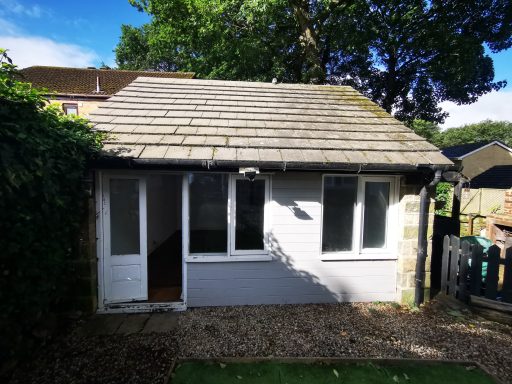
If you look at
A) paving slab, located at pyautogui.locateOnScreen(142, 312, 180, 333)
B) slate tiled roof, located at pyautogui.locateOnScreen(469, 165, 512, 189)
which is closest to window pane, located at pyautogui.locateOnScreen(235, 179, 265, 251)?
paving slab, located at pyautogui.locateOnScreen(142, 312, 180, 333)

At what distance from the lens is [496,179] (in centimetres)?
2216

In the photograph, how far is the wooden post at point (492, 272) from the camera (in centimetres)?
531

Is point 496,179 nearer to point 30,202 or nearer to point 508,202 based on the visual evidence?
point 508,202

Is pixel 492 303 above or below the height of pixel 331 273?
below

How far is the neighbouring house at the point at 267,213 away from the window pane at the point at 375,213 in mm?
20

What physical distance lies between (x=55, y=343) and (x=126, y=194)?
2525mm

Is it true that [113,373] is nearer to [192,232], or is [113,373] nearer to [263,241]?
[192,232]

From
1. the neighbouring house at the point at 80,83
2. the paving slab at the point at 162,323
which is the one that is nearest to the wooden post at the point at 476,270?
the paving slab at the point at 162,323

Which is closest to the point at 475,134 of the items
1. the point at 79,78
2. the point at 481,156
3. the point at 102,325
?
the point at 481,156

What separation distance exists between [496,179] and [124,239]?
88.4ft

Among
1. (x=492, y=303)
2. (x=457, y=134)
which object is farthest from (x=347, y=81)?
(x=457, y=134)

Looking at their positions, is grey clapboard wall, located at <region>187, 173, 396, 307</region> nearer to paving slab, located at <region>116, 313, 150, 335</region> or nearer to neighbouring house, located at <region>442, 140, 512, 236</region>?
paving slab, located at <region>116, 313, 150, 335</region>

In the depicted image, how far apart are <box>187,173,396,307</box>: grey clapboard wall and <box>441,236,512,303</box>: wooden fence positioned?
1382mm

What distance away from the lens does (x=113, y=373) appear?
12.2ft
